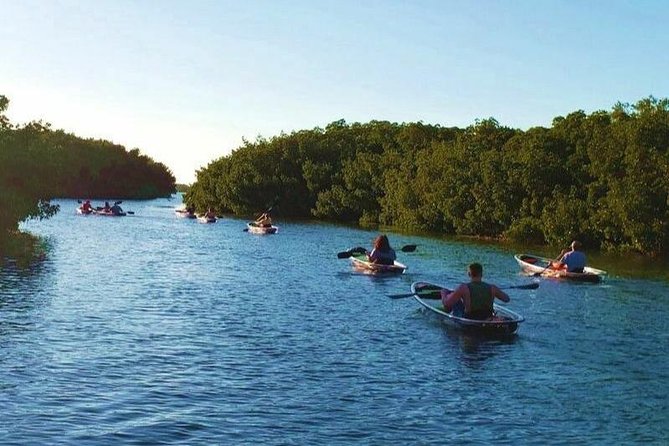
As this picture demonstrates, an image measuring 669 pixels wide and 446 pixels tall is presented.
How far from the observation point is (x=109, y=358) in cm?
1964

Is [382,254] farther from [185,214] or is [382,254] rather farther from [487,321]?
[185,214]

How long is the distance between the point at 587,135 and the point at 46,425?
6447cm

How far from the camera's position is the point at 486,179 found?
3108 inches

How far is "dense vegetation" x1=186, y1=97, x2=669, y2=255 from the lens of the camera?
64.7 m

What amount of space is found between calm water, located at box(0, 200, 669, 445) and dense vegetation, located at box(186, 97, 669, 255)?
2847cm

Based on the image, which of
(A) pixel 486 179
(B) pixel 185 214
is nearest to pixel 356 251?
(A) pixel 486 179

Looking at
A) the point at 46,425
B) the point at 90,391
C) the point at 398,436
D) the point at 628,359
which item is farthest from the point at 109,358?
the point at 628,359

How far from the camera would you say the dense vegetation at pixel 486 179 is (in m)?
64.7

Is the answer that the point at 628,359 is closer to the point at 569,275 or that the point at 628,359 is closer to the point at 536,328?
the point at 536,328

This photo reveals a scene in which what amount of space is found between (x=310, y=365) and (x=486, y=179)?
61609mm

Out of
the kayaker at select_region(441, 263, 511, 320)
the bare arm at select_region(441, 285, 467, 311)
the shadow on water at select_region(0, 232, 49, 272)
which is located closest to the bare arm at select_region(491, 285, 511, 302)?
the kayaker at select_region(441, 263, 511, 320)

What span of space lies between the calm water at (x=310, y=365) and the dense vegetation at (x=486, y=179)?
28474 mm

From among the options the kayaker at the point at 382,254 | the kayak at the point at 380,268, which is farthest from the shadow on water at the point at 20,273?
the kayaker at the point at 382,254

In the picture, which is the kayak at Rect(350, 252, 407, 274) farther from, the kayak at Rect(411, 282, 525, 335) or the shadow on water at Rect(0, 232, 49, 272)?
the shadow on water at Rect(0, 232, 49, 272)
